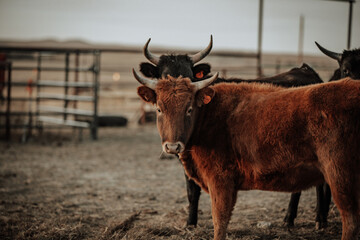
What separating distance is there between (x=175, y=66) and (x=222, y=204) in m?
2.30

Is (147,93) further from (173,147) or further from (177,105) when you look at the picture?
(173,147)

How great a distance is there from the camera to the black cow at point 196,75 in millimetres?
4832

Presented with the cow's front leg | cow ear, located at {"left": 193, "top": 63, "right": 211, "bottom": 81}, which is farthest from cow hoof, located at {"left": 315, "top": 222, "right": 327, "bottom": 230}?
cow ear, located at {"left": 193, "top": 63, "right": 211, "bottom": 81}

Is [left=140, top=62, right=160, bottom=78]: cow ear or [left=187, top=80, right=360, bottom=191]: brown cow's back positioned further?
[left=140, top=62, right=160, bottom=78]: cow ear

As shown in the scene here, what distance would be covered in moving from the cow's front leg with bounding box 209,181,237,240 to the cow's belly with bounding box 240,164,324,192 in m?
0.21

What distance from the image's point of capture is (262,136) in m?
3.45

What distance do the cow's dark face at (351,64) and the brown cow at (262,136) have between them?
1919 mm

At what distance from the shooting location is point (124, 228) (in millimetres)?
4559

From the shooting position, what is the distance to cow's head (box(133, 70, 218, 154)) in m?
3.63

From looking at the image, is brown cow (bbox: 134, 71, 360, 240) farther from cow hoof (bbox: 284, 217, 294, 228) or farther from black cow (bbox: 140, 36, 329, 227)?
cow hoof (bbox: 284, 217, 294, 228)

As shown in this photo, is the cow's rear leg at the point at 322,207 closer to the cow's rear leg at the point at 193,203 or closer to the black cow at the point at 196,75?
the black cow at the point at 196,75

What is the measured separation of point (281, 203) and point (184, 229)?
1.87m

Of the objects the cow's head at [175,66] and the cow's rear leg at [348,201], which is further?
the cow's head at [175,66]

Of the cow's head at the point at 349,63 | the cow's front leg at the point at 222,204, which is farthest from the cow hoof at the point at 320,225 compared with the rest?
the cow's head at the point at 349,63
